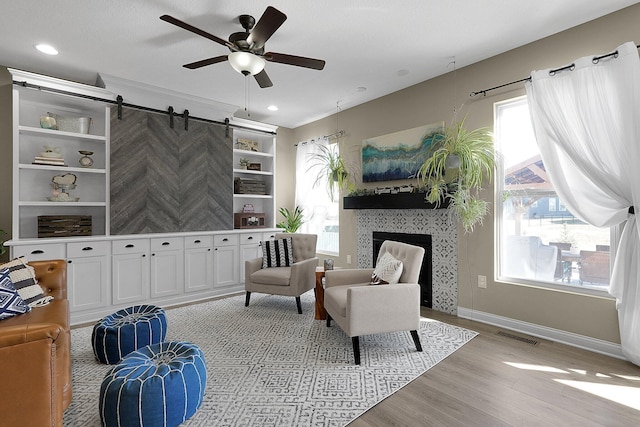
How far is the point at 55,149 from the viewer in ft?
11.7

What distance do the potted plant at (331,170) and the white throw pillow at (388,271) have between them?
1861 mm

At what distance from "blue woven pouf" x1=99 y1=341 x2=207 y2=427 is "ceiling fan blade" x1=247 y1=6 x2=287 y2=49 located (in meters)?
2.11

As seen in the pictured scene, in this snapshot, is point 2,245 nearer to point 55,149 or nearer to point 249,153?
point 55,149

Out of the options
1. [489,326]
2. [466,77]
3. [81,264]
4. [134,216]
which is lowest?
[489,326]

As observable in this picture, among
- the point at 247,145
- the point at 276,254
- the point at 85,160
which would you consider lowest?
the point at 276,254

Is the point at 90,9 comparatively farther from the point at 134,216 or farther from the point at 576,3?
the point at 576,3

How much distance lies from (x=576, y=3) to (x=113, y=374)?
397 cm

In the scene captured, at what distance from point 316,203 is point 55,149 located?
3.53 metres

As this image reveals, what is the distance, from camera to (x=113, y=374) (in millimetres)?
1655

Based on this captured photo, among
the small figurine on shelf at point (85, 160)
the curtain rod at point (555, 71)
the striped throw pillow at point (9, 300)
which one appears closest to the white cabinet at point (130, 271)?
the small figurine on shelf at point (85, 160)

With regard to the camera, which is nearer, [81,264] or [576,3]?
[576,3]

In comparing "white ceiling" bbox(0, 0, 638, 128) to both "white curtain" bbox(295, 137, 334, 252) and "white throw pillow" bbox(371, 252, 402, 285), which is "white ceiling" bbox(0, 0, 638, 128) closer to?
"white curtain" bbox(295, 137, 334, 252)

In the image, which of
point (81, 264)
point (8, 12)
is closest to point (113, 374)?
point (81, 264)

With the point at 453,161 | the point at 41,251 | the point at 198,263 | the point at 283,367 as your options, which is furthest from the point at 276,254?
the point at 41,251
